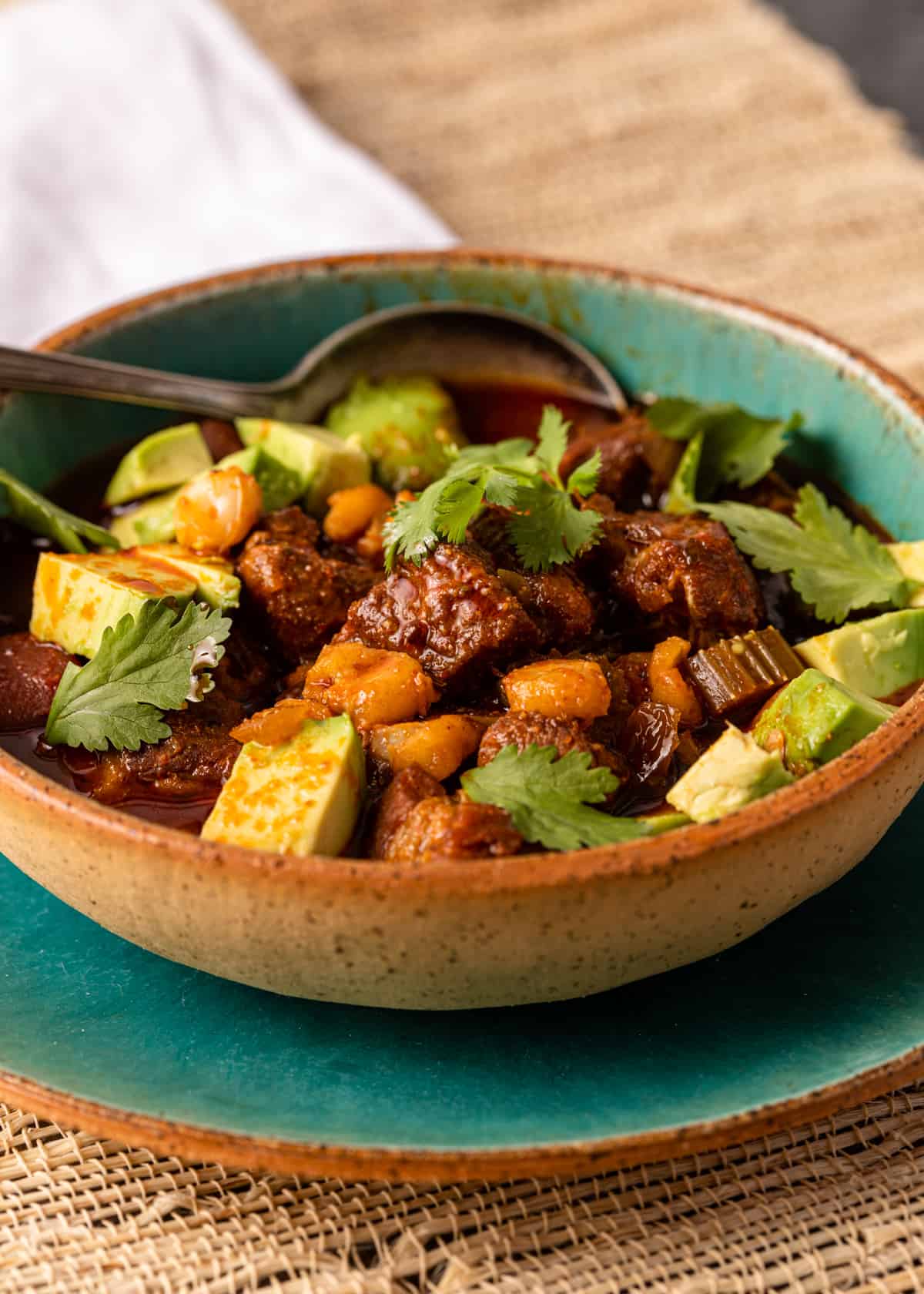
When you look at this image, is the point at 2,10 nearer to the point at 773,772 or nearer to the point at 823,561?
the point at 823,561

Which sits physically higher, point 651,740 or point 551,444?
point 551,444

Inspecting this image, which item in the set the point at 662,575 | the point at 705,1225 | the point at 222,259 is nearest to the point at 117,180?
the point at 222,259

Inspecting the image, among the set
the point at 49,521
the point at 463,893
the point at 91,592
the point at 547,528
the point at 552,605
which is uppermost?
the point at 547,528

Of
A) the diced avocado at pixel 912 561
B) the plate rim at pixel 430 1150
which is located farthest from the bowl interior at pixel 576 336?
the plate rim at pixel 430 1150

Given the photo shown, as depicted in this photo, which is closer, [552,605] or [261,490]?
[552,605]

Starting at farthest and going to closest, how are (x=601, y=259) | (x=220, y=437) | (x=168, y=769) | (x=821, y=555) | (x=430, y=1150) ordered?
1. (x=601, y=259)
2. (x=220, y=437)
3. (x=821, y=555)
4. (x=168, y=769)
5. (x=430, y=1150)

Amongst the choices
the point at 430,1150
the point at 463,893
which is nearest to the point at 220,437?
the point at 463,893

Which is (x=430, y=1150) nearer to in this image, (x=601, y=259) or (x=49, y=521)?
(x=49, y=521)
